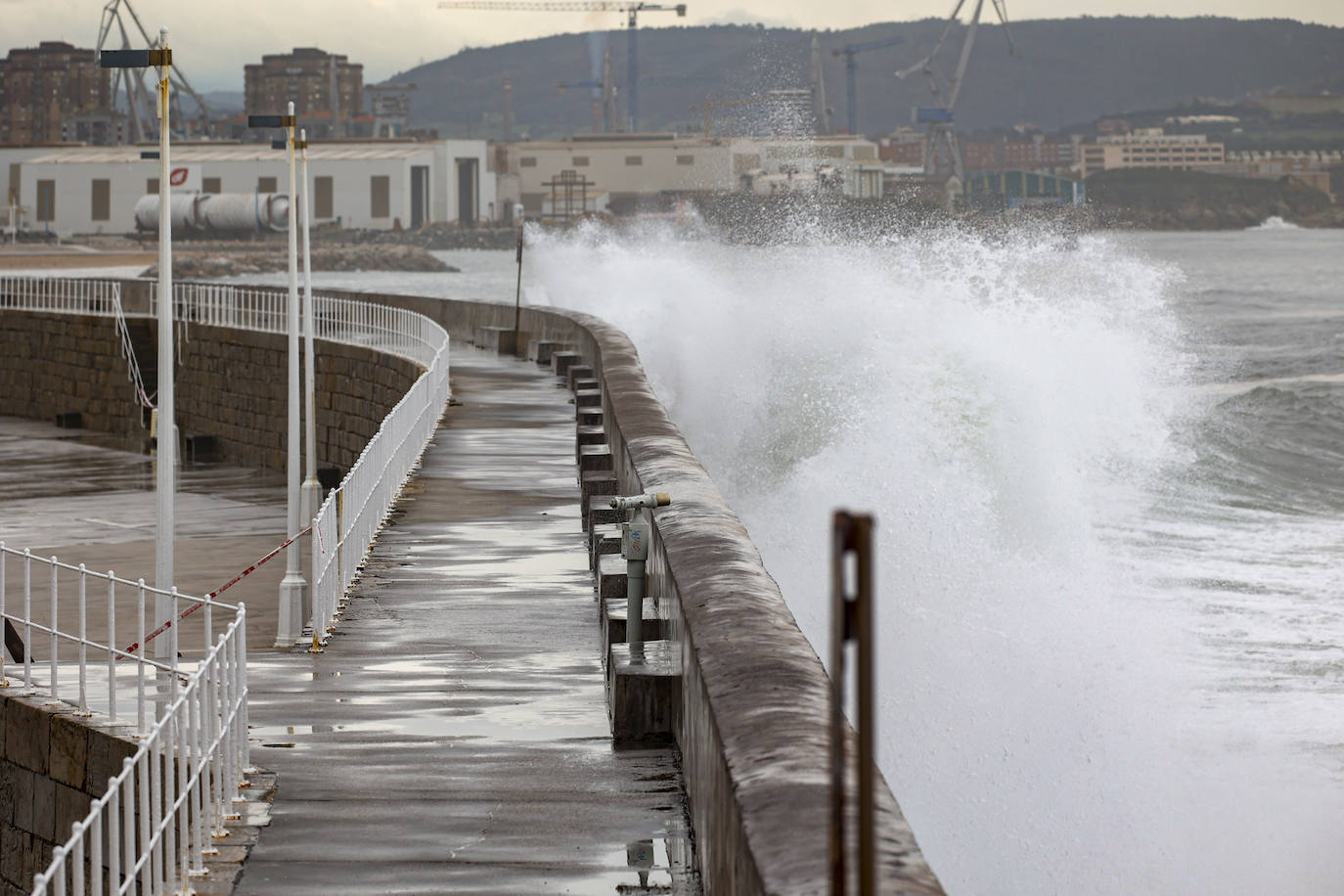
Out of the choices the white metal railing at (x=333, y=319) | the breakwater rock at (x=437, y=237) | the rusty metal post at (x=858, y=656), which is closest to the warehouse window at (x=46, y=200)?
the breakwater rock at (x=437, y=237)

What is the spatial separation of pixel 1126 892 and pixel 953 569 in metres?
9.50

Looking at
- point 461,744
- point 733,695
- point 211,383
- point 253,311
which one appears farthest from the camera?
point 211,383

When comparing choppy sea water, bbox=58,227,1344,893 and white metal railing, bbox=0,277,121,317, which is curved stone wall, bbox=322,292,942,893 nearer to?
choppy sea water, bbox=58,227,1344,893

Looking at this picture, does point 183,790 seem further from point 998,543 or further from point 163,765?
point 998,543

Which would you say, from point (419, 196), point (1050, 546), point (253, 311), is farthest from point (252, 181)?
point (1050, 546)

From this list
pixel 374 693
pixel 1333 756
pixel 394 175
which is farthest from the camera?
pixel 394 175

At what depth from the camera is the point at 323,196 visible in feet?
440

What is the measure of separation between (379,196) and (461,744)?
129629mm

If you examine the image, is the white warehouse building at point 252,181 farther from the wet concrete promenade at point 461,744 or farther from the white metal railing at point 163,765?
the white metal railing at point 163,765

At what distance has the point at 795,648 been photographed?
636cm

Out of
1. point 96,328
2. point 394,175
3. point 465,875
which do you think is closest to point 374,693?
point 465,875

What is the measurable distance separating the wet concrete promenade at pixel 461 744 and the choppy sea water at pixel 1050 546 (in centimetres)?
283

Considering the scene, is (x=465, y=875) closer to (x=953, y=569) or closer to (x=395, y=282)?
(x=953, y=569)

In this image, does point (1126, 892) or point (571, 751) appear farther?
point (1126, 892)
